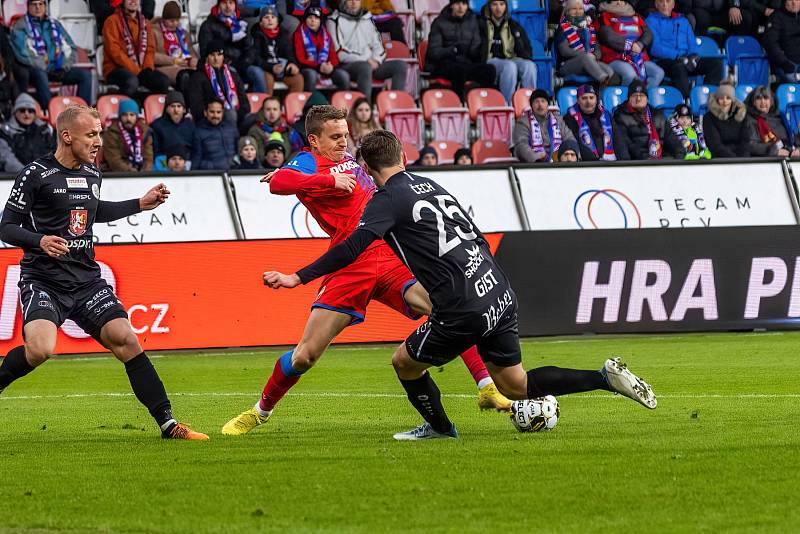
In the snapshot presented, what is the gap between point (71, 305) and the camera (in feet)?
28.8

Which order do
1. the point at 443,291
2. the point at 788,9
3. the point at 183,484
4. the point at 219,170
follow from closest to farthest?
the point at 183,484
the point at 443,291
the point at 219,170
the point at 788,9

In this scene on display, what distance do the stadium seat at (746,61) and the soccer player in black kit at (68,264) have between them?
18529 mm

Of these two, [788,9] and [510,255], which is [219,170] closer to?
[510,255]

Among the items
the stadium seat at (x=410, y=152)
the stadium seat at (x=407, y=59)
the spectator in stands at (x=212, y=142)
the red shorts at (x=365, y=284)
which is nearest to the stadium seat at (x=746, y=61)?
the stadium seat at (x=407, y=59)

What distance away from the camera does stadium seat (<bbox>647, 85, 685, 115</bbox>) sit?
2388 cm

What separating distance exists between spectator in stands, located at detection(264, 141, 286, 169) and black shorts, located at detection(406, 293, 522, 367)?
38.3ft

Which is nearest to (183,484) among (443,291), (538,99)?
(443,291)

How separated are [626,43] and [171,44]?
777cm

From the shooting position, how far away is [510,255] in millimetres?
16781

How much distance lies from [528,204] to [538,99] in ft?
10.8

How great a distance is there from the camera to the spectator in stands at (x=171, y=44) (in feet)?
70.3

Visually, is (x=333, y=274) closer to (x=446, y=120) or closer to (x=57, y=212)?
(x=57, y=212)

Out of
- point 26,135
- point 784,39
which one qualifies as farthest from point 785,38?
point 26,135

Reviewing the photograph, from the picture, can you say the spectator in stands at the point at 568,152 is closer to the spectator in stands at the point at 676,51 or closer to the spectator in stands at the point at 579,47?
the spectator in stands at the point at 579,47
